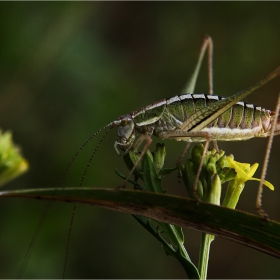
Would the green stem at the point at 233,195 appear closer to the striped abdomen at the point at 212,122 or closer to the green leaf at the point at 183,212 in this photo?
the green leaf at the point at 183,212

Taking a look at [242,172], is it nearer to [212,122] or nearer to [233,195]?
[233,195]

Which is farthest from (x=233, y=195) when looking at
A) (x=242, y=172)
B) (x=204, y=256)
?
(x=204, y=256)

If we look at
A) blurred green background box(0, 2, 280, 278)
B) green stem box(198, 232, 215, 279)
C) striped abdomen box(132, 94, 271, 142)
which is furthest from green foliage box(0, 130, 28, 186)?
blurred green background box(0, 2, 280, 278)

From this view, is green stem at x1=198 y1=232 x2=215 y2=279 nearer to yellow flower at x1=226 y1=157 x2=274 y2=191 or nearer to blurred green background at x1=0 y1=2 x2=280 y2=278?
yellow flower at x1=226 y1=157 x2=274 y2=191

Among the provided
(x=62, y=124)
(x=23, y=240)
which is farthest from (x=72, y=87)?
(x=23, y=240)

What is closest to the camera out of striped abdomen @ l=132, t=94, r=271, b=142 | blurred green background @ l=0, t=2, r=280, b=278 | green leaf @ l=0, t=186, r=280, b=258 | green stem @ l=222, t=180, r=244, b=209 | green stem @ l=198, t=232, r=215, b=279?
green leaf @ l=0, t=186, r=280, b=258

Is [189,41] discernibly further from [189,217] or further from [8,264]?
[189,217]

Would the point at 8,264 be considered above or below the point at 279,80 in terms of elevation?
below

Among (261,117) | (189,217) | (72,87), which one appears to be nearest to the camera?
(189,217)
